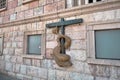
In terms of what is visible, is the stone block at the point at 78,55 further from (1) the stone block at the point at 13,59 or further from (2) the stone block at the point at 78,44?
(1) the stone block at the point at 13,59

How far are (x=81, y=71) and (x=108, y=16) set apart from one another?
177 centimetres

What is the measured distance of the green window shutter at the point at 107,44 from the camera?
4.55 meters

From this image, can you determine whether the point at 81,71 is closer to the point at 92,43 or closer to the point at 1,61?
the point at 92,43

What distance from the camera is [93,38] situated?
4945 millimetres

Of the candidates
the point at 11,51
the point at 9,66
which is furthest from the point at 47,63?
the point at 9,66

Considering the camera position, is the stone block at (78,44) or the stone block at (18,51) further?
the stone block at (18,51)

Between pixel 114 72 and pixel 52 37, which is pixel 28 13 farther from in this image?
pixel 114 72

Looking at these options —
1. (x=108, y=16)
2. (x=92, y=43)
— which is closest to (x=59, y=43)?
(x=92, y=43)

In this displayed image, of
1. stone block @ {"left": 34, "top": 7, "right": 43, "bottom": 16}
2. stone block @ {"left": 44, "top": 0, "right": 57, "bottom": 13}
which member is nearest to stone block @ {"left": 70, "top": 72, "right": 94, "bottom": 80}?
stone block @ {"left": 44, "top": 0, "right": 57, "bottom": 13}

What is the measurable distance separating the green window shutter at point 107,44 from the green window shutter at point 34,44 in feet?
8.86

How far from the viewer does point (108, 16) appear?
4.63 metres

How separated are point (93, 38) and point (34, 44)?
2.94 m

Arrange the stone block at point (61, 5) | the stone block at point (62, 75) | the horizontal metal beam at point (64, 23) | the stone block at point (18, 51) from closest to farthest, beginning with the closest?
the horizontal metal beam at point (64, 23), the stone block at point (62, 75), the stone block at point (61, 5), the stone block at point (18, 51)

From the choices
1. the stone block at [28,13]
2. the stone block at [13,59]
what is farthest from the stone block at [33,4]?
the stone block at [13,59]
